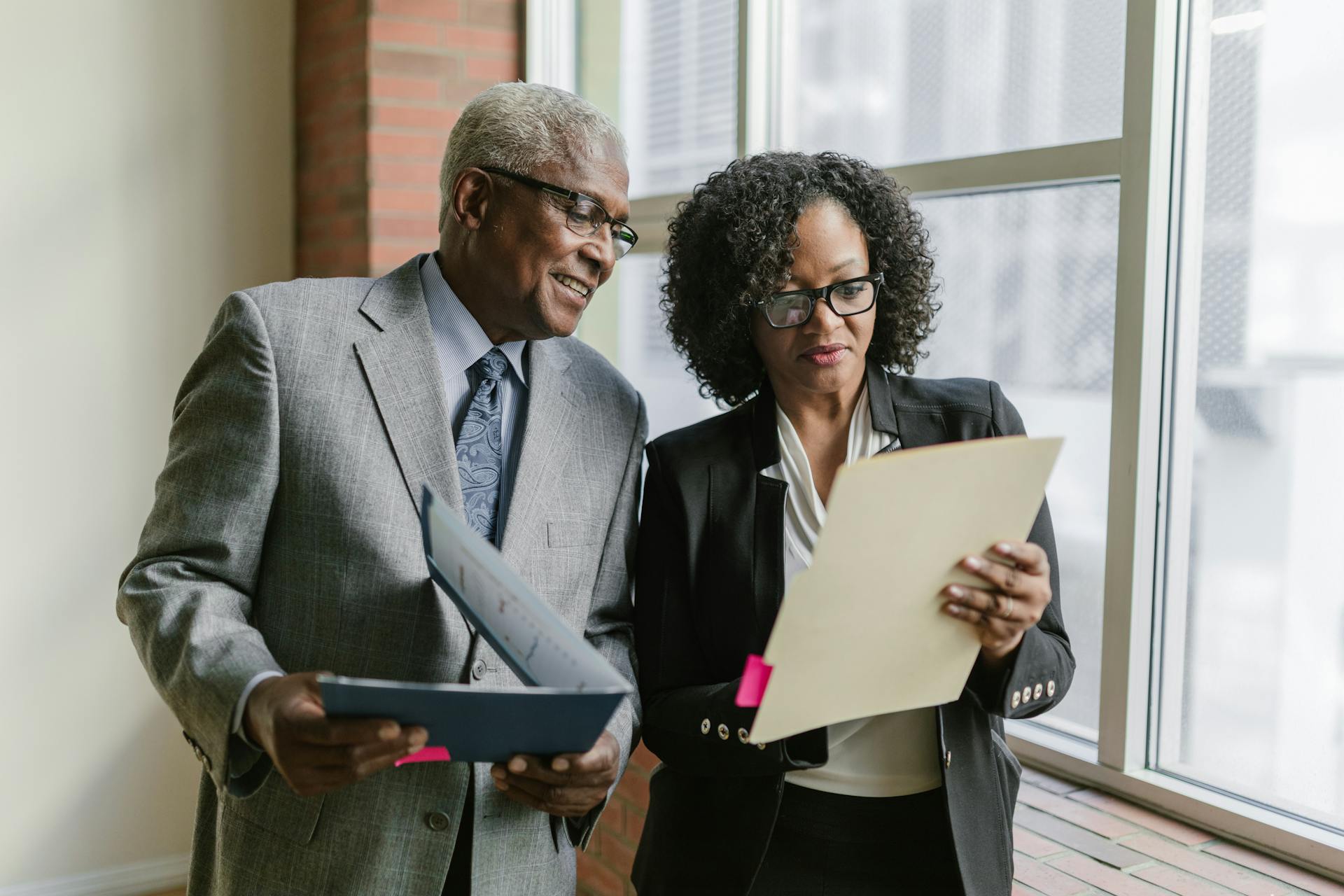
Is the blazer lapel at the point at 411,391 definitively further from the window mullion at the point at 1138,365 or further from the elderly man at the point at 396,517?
the window mullion at the point at 1138,365

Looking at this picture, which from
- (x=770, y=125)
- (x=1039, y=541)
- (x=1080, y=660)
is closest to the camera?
(x=1039, y=541)

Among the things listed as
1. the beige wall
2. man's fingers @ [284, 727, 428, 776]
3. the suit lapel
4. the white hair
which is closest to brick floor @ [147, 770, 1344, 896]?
the suit lapel

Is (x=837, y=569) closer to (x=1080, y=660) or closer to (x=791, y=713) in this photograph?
(x=791, y=713)

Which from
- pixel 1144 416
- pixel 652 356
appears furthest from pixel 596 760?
pixel 652 356

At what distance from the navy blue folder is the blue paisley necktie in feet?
1.18

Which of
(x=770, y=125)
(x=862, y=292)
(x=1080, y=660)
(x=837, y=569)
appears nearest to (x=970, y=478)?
(x=837, y=569)

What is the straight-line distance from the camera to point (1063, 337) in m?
2.02

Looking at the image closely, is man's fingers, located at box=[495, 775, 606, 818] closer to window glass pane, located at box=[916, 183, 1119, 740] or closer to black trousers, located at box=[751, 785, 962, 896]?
black trousers, located at box=[751, 785, 962, 896]

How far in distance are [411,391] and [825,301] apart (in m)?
0.57

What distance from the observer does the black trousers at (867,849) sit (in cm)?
139

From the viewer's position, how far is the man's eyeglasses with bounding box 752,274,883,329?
58.1 inches

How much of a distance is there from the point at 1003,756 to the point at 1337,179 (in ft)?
3.14

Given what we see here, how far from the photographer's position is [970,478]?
1.07 m

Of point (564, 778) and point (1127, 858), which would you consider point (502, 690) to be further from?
point (1127, 858)
